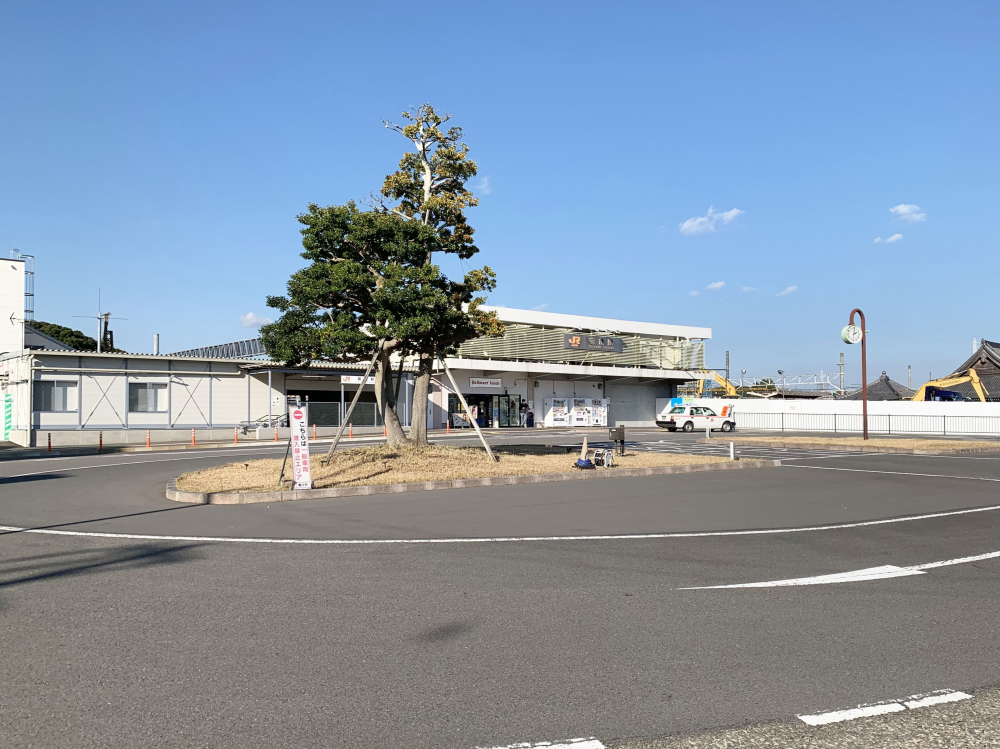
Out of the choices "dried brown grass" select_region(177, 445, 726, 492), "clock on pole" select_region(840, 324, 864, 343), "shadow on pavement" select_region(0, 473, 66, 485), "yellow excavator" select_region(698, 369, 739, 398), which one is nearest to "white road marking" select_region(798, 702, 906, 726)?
"dried brown grass" select_region(177, 445, 726, 492)

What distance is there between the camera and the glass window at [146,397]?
36.7m

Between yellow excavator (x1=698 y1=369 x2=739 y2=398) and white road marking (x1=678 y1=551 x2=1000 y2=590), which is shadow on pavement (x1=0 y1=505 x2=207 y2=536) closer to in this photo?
white road marking (x1=678 y1=551 x2=1000 y2=590)

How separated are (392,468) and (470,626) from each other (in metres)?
11.6

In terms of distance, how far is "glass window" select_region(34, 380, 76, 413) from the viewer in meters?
34.1

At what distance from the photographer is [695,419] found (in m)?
49.0

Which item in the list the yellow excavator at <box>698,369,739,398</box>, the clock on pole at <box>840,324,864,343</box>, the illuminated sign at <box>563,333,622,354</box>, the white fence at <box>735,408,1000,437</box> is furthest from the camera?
the yellow excavator at <box>698,369,739,398</box>

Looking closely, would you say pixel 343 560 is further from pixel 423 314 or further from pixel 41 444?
pixel 41 444

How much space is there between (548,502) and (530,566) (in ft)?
18.1

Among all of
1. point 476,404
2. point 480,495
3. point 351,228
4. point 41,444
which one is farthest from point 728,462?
point 476,404

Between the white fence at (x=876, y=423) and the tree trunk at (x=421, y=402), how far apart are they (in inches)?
1355

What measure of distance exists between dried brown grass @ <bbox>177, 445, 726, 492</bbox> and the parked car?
28372 mm

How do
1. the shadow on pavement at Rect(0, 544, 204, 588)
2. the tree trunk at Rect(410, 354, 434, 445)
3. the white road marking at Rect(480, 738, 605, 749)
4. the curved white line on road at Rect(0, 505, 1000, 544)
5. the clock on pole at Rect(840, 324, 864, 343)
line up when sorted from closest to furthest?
the white road marking at Rect(480, 738, 605, 749)
the shadow on pavement at Rect(0, 544, 204, 588)
the curved white line on road at Rect(0, 505, 1000, 544)
the tree trunk at Rect(410, 354, 434, 445)
the clock on pole at Rect(840, 324, 864, 343)

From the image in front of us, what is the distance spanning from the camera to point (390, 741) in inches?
146

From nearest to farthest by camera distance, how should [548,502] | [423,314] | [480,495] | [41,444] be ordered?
1. [548,502]
2. [480,495]
3. [423,314]
4. [41,444]
